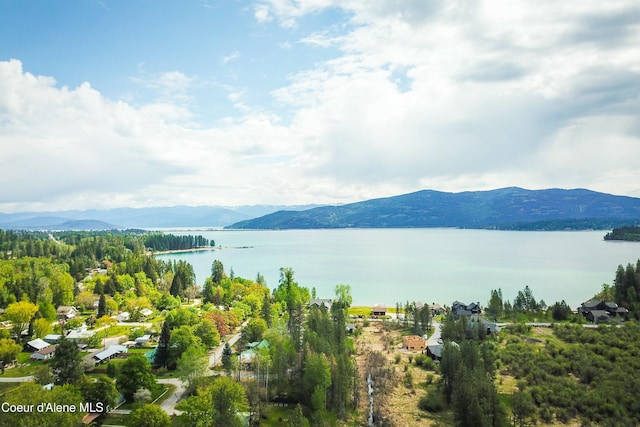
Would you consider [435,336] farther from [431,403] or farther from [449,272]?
[449,272]

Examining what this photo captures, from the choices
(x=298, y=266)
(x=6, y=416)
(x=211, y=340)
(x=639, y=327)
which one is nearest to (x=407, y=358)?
(x=211, y=340)

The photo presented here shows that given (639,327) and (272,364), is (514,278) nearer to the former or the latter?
(639,327)

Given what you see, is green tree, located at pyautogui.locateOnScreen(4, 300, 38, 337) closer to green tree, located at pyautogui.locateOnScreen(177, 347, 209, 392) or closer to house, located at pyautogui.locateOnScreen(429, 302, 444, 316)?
green tree, located at pyautogui.locateOnScreen(177, 347, 209, 392)

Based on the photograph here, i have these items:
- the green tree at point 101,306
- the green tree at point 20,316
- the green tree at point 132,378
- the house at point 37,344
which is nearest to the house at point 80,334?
the house at point 37,344

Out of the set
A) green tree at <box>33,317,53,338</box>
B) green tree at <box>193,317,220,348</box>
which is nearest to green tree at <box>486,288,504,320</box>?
green tree at <box>193,317,220,348</box>

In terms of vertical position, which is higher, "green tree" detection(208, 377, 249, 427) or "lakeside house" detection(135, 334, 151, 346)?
"green tree" detection(208, 377, 249, 427)

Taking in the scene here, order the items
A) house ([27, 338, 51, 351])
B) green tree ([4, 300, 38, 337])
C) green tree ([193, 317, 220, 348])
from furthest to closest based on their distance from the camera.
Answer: green tree ([4, 300, 38, 337]), green tree ([193, 317, 220, 348]), house ([27, 338, 51, 351])

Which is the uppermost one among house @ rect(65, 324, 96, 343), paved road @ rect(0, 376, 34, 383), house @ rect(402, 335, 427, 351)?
house @ rect(65, 324, 96, 343)
